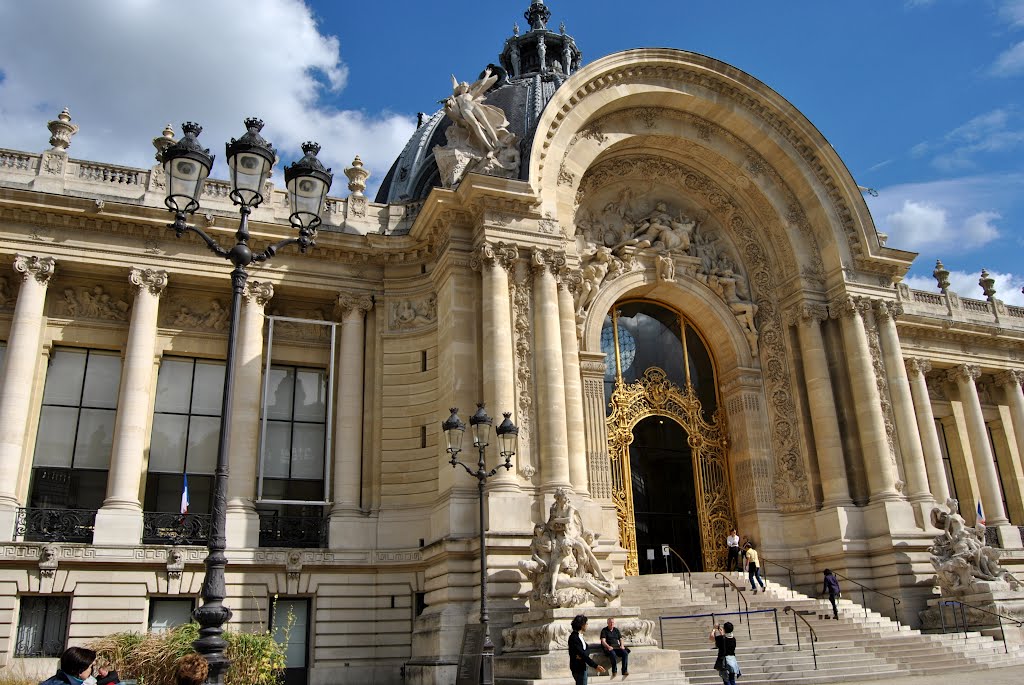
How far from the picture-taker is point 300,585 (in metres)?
18.1

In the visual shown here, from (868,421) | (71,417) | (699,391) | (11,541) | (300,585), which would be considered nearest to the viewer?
(11,541)

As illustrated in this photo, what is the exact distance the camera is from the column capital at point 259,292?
19922mm

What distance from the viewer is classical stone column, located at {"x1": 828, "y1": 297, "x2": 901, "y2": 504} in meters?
20.8

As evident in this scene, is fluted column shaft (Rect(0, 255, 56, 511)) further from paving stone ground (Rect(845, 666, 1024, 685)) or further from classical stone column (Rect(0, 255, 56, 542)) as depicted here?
paving stone ground (Rect(845, 666, 1024, 685))

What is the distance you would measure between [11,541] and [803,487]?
1787 centimetres

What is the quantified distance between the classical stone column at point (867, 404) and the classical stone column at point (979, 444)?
8220 mm

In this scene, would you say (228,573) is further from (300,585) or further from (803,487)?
(803,487)

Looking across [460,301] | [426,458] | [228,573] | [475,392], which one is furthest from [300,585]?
[460,301]

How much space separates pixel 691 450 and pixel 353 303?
9.47 metres

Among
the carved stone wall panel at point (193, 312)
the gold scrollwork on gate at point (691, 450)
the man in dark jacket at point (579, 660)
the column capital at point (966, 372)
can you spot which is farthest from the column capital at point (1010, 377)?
the carved stone wall panel at point (193, 312)

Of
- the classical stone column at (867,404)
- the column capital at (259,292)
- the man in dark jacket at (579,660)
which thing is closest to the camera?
the man in dark jacket at (579,660)

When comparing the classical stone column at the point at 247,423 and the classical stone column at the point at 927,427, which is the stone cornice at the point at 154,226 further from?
the classical stone column at the point at 927,427

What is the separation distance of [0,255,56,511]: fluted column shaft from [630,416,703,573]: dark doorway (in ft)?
45.0

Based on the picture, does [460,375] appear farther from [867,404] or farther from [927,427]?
[927,427]
